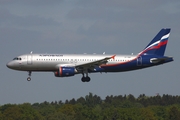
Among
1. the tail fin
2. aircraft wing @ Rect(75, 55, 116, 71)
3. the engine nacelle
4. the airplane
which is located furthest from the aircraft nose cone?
the tail fin

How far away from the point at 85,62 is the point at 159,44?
47.2 ft

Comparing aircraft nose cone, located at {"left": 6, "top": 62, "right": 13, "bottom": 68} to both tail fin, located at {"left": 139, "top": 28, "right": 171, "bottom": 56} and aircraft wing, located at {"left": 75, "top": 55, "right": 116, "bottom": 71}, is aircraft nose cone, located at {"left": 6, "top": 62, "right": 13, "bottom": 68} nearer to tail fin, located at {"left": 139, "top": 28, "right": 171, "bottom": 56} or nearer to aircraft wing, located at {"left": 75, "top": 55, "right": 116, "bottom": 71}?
aircraft wing, located at {"left": 75, "top": 55, "right": 116, "bottom": 71}

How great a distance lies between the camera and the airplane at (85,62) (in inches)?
3819

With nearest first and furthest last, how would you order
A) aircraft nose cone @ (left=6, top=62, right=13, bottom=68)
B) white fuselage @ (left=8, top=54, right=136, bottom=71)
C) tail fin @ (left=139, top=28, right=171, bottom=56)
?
1. white fuselage @ (left=8, top=54, right=136, bottom=71)
2. aircraft nose cone @ (left=6, top=62, right=13, bottom=68)
3. tail fin @ (left=139, top=28, right=171, bottom=56)

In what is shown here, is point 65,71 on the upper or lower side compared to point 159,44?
lower

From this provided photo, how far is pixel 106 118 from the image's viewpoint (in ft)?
552

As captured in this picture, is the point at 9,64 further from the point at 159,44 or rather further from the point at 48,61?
the point at 159,44

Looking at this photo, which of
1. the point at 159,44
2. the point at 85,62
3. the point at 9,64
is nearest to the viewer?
the point at 9,64

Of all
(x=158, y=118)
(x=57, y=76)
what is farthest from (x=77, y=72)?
(x=158, y=118)

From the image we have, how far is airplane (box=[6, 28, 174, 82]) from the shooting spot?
9700 cm

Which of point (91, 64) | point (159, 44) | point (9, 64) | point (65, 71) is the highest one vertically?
point (159, 44)

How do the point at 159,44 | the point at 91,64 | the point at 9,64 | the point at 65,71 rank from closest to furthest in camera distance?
1. the point at 65,71
2. the point at 91,64
3. the point at 9,64
4. the point at 159,44

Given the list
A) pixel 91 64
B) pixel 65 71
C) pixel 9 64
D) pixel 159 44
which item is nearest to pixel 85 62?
pixel 91 64

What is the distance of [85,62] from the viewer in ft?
326
